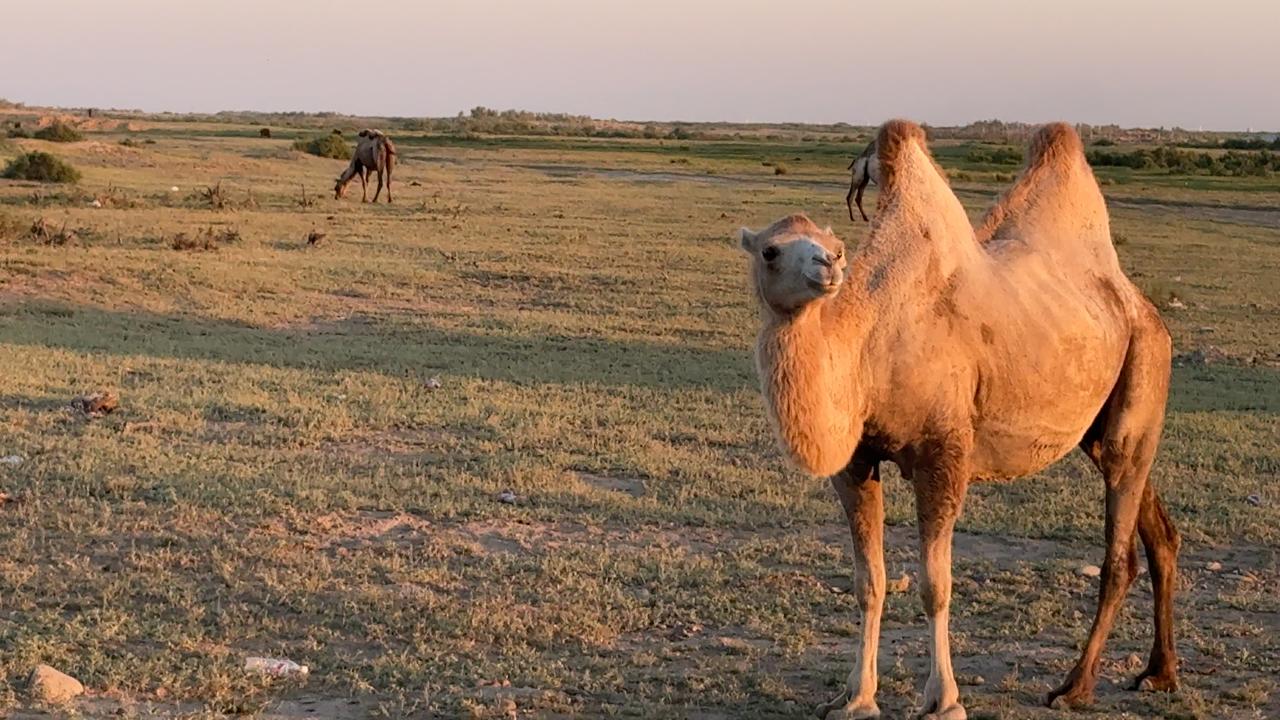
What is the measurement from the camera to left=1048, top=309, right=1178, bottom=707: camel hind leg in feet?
19.2

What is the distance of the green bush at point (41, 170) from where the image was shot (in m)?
30.8

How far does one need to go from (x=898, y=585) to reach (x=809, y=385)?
2.85 meters

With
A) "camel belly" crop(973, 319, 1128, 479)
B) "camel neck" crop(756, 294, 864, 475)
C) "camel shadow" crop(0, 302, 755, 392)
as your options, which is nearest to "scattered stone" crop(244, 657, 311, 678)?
"camel neck" crop(756, 294, 864, 475)

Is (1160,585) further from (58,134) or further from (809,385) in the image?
(58,134)

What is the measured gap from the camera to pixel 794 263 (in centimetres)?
456

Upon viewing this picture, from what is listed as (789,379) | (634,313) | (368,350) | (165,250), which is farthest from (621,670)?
(165,250)

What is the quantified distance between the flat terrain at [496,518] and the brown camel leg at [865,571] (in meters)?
0.27

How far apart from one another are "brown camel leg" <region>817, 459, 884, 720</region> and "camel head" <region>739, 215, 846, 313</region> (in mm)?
979

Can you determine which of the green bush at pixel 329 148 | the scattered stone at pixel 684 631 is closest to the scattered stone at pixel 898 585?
the scattered stone at pixel 684 631

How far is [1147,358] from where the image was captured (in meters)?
6.02

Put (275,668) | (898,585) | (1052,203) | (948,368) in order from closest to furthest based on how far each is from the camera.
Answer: (948,368)
(275,668)
(1052,203)
(898,585)

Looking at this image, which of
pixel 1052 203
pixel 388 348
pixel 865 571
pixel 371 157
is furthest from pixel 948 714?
pixel 371 157

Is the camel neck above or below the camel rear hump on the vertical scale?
below

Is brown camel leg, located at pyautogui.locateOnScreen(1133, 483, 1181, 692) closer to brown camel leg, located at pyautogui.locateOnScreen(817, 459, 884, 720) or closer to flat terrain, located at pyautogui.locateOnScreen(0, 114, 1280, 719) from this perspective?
flat terrain, located at pyautogui.locateOnScreen(0, 114, 1280, 719)
